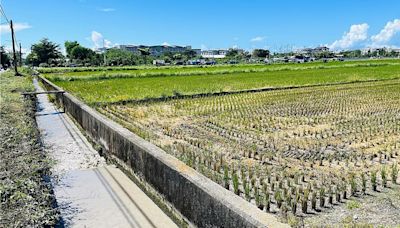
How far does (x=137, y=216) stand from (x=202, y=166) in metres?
1.81

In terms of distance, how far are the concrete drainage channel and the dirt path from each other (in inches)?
9.1

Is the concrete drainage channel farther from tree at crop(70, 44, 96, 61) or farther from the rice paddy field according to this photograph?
tree at crop(70, 44, 96, 61)

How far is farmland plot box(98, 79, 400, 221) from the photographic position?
5715 mm

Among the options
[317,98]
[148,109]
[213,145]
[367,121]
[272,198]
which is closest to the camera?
[272,198]

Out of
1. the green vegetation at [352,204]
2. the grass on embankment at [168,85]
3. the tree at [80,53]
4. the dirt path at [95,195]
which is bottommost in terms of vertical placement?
the dirt path at [95,195]

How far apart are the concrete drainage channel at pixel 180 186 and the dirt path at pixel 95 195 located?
0.23 m

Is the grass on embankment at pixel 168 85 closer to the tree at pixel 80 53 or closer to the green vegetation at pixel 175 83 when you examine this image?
the green vegetation at pixel 175 83

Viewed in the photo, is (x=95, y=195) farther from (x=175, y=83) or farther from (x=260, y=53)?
(x=260, y=53)

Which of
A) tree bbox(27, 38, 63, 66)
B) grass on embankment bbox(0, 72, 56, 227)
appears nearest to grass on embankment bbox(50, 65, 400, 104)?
grass on embankment bbox(0, 72, 56, 227)

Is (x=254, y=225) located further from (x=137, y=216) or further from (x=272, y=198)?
(x=137, y=216)

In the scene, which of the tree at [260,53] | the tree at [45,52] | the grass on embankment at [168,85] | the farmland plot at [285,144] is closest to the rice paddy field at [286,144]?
the farmland plot at [285,144]

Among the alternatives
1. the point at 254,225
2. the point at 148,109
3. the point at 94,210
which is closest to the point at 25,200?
the point at 94,210

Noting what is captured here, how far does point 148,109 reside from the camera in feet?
52.8

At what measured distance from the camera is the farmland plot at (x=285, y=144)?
18.7 feet
